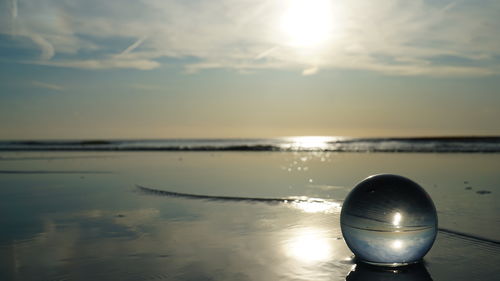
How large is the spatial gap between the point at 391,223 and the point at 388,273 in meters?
0.62

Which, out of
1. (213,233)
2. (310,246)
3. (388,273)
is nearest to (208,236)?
(213,233)

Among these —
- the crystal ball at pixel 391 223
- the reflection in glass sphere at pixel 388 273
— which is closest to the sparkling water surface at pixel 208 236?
the reflection in glass sphere at pixel 388 273

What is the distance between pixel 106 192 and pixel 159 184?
212cm

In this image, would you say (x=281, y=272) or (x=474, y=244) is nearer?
(x=281, y=272)

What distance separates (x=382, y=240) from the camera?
5.44 metres

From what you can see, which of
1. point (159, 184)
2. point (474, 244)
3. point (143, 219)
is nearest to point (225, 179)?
point (159, 184)

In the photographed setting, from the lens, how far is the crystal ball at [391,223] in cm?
543

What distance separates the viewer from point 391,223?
213 inches

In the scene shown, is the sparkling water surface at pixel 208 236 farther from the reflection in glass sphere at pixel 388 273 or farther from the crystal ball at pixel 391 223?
the crystal ball at pixel 391 223

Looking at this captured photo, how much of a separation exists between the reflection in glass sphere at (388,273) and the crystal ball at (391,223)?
80 mm

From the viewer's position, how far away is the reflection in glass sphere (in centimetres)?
522

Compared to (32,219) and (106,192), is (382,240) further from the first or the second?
(106,192)

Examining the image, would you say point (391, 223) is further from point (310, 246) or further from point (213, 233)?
point (213, 233)

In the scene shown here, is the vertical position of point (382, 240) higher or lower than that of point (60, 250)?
higher
